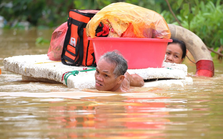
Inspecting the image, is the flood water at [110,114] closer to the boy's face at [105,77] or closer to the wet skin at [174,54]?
the boy's face at [105,77]

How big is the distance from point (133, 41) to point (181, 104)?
4.45 feet

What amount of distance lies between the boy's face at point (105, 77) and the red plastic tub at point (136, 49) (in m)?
0.59

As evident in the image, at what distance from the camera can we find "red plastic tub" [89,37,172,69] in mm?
4031

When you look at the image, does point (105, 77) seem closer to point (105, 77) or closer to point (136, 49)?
point (105, 77)

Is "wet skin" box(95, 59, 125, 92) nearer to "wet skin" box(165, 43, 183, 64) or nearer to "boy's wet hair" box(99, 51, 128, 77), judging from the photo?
"boy's wet hair" box(99, 51, 128, 77)

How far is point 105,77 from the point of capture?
352 centimetres

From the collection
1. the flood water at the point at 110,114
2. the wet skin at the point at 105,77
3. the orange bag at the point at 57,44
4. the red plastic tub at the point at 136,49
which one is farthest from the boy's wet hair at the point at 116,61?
the orange bag at the point at 57,44

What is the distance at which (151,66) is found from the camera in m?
4.25

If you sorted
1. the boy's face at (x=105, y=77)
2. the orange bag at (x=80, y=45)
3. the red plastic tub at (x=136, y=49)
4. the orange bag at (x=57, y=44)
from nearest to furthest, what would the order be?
the boy's face at (x=105, y=77), the red plastic tub at (x=136, y=49), the orange bag at (x=80, y=45), the orange bag at (x=57, y=44)

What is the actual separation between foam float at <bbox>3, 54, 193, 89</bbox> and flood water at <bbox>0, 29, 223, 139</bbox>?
0.22 m

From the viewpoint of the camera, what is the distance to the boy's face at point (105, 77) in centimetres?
347

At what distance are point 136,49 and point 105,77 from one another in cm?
74

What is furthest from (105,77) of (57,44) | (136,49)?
(57,44)

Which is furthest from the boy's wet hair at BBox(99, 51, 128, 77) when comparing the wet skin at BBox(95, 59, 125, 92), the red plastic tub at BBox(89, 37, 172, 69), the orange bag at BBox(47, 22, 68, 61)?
the orange bag at BBox(47, 22, 68, 61)
